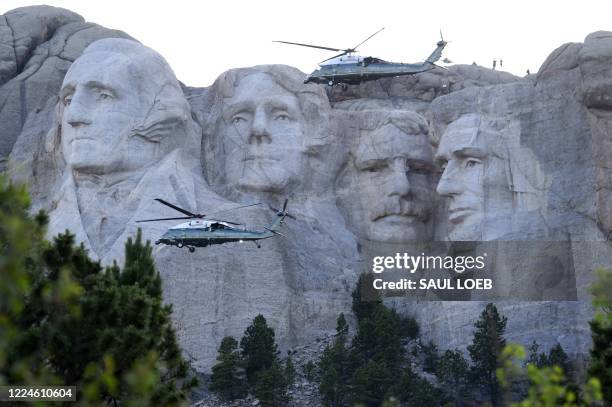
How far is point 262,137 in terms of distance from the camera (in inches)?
1870

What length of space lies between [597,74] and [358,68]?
25.8ft

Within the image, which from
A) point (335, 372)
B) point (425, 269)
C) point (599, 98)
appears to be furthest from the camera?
point (425, 269)

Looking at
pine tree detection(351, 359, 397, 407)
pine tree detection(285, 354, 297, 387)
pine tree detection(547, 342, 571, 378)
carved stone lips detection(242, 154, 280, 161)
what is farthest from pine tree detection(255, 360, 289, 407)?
carved stone lips detection(242, 154, 280, 161)

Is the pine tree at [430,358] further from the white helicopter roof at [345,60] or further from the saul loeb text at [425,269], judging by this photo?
the white helicopter roof at [345,60]

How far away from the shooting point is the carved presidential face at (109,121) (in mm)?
46562

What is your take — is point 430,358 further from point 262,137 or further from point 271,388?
point 262,137

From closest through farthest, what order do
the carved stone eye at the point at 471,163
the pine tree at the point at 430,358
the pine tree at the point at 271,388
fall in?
the pine tree at the point at 271,388
the pine tree at the point at 430,358
the carved stone eye at the point at 471,163

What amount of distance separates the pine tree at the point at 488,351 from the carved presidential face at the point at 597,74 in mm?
5741

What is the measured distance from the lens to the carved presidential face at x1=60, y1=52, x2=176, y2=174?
46.6m

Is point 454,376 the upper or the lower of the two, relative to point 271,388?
upper

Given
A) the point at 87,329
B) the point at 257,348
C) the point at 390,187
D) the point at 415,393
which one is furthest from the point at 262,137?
the point at 87,329

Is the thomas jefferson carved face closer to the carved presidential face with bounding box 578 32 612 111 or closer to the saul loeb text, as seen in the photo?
the saul loeb text

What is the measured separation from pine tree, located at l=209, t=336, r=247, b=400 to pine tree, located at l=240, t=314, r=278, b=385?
32 centimetres

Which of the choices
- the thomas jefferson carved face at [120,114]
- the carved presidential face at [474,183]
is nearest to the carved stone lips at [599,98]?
the carved presidential face at [474,183]
